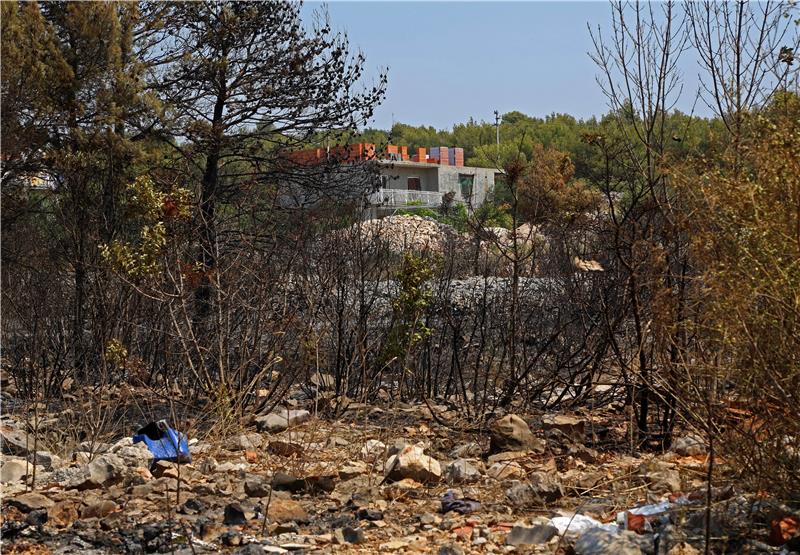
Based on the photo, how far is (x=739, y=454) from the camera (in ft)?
13.7

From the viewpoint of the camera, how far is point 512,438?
5.98m

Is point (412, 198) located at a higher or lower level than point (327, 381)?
higher

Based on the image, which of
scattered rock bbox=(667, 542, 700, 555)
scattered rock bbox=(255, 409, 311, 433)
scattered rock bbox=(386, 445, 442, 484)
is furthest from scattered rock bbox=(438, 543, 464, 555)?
scattered rock bbox=(255, 409, 311, 433)

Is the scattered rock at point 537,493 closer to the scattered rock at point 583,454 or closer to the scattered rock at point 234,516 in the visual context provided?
the scattered rock at point 583,454

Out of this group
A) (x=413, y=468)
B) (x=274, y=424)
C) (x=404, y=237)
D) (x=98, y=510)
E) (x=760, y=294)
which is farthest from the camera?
(x=404, y=237)

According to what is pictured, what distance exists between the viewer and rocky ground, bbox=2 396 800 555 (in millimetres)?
4117

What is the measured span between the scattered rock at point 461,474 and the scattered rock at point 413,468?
3.5 inches

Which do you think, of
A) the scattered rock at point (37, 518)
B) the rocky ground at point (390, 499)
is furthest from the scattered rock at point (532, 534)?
the scattered rock at point (37, 518)

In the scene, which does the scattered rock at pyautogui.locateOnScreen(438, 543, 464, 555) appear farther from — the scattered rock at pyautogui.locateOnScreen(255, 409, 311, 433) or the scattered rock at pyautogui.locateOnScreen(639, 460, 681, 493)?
the scattered rock at pyautogui.locateOnScreen(255, 409, 311, 433)

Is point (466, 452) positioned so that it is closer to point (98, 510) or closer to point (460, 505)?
point (460, 505)

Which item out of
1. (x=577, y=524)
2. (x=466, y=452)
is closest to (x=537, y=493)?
(x=577, y=524)

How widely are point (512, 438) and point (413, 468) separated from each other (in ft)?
3.21

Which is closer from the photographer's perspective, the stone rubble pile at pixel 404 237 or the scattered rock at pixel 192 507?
the scattered rock at pixel 192 507

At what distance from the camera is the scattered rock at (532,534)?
412 centimetres
